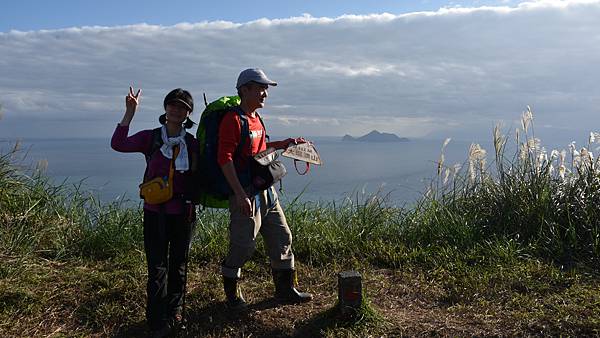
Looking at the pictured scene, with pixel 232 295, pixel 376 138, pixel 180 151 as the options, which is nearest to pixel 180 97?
pixel 180 151

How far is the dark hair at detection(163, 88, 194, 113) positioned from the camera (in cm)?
360

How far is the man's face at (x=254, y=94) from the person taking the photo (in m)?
3.73

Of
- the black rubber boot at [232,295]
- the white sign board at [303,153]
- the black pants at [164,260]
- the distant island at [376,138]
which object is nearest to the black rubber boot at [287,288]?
the black rubber boot at [232,295]

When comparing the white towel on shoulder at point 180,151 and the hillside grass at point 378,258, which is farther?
the hillside grass at point 378,258

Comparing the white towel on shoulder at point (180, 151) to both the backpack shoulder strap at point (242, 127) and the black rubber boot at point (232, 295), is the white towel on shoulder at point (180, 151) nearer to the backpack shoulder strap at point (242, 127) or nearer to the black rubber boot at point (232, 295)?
the backpack shoulder strap at point (242, 127)

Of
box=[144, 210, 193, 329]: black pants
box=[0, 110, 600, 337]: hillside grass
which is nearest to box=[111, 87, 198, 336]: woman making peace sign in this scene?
box=[144, 210, 193, 329]: black pants

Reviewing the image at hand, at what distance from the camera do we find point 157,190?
139 inches

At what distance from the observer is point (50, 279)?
4.48 m

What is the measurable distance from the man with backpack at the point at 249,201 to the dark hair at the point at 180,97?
0.26m

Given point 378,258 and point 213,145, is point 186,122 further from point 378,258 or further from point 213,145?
point 378,258

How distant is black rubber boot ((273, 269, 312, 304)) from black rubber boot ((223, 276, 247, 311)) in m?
0.33

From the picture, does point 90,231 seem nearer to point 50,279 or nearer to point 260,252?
point 50,279

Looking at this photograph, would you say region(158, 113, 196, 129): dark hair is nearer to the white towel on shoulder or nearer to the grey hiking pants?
the white towel on shoulder

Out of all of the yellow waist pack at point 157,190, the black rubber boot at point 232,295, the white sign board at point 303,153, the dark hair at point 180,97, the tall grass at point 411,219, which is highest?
the dark hair at point 180,97
